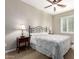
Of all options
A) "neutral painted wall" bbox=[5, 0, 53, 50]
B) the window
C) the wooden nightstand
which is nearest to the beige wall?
"neutral painted wall" bbox=[5, 0, 53, 50]

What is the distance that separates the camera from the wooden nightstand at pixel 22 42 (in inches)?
145

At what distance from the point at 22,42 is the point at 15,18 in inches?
48.0

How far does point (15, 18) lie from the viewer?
3.83m

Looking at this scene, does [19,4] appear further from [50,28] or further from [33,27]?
[50,28]

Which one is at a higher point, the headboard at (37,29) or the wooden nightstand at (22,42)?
the headboard at (37,29)

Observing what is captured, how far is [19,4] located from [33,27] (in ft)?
4.94

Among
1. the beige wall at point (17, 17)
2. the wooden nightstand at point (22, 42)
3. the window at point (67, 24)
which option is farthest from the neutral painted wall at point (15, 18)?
the window at point (67, 24)

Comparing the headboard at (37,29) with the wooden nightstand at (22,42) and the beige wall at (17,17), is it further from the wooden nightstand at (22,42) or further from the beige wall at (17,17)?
the wooden nightstand at (22,42)

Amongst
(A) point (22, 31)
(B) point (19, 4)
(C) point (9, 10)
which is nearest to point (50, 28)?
(A) point (22, 31)

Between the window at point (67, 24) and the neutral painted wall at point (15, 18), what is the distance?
2.07m

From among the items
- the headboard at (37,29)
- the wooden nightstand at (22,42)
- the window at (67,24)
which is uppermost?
the window at (67,24)

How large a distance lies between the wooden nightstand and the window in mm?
2902

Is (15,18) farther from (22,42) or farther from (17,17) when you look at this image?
(22,42)
